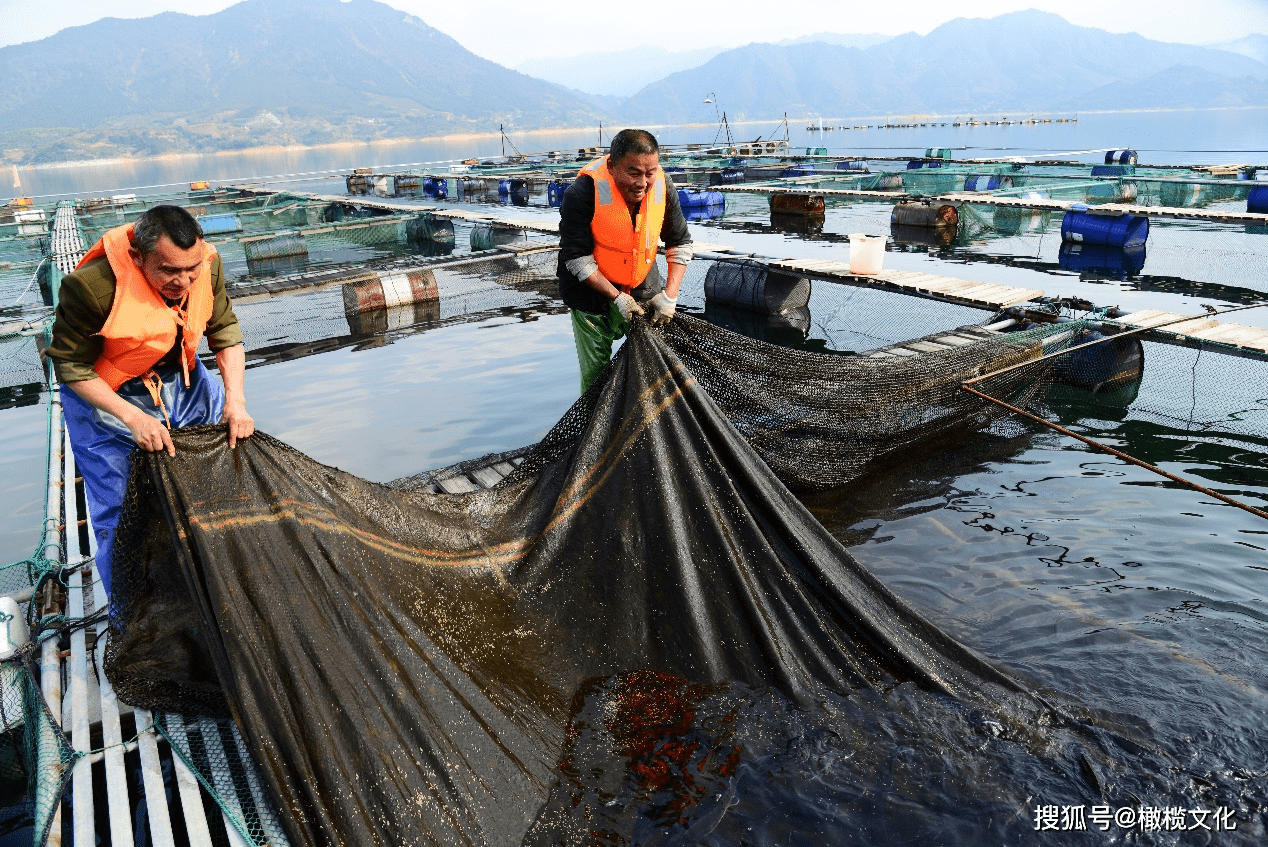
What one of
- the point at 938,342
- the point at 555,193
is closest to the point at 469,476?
the point at 938,342

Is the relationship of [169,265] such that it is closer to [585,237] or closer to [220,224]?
[585,237]

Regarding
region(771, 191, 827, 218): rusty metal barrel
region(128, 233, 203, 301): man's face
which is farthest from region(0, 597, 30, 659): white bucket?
region(771, 191, 827, 218): rusty metal barrel

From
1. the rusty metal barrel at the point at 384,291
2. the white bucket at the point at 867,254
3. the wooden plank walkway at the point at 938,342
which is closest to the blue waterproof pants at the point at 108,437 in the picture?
the wooden plank walkway at the point at 938,342

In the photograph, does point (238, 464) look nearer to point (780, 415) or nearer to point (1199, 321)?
point (780, 415)

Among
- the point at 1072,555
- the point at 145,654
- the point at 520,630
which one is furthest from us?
the point at 1072,555

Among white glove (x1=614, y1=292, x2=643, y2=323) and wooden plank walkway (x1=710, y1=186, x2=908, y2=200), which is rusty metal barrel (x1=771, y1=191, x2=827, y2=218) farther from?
white glove (x1=614, y1=292, x2=643, y2=323)

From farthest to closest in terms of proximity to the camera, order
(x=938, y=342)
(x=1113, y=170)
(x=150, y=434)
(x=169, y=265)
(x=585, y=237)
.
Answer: (x=1113, y=170) < (x=938, y=342) < (x=585, y=237) < (x=169, y=265) < (x=150, y=434)

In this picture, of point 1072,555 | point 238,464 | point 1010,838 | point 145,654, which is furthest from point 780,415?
point 145,654

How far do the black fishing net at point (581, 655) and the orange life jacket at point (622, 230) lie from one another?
1.20 metres

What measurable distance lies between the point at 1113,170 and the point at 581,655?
2803 cm

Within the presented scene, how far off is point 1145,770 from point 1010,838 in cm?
76

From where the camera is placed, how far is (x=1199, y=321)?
325 inches

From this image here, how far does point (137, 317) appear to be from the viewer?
134 inches

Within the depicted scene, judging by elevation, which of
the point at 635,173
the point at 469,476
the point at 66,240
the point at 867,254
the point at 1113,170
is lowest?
the point at 469,476
